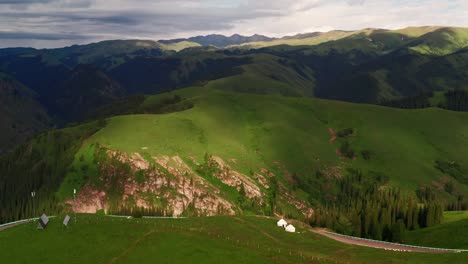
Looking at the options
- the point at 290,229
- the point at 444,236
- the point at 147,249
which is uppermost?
the point at 147,249

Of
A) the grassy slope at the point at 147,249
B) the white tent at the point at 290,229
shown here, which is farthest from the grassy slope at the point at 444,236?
the white tent at the point at 290,229

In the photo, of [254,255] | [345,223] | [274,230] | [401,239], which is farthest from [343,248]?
[345,223]

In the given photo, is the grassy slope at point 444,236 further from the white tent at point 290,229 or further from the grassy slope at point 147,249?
the white tent at point 290,229

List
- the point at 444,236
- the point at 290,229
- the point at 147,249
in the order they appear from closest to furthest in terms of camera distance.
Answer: the point at 147,249 → the point at 290,229 → the point at 444,236

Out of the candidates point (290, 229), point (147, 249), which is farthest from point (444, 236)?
point (147, 249)

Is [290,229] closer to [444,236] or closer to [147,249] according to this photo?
[444,236]
